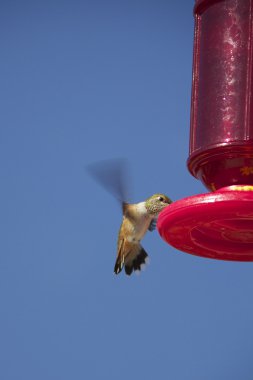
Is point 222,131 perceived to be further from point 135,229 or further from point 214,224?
point 135,229

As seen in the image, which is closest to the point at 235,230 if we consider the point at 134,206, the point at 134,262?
the point at 134,206

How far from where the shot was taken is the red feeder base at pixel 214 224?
323 cm

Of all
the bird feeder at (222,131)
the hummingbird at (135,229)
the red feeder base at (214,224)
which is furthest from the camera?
the hummingbird at (135,229)

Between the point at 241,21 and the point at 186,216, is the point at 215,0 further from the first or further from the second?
the point at 186,216

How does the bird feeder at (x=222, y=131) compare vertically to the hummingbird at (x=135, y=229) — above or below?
below

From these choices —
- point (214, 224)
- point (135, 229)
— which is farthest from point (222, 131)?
point (135, 229)

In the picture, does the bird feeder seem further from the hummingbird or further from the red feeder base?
the hummingbird

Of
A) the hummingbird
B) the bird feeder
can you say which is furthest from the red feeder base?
the hummingbird

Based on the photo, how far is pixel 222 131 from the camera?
3609mm

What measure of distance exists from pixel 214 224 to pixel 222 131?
41 centimetres

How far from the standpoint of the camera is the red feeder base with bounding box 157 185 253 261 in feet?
10.6

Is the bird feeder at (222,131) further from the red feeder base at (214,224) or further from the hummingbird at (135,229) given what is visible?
the hummingbird at (135,229)

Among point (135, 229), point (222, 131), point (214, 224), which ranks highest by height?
point (135, 229)

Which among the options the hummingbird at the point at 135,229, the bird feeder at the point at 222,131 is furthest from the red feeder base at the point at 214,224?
the hummingbird at the point at 135,229
